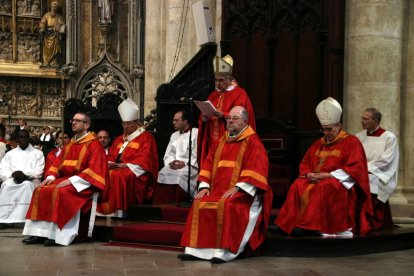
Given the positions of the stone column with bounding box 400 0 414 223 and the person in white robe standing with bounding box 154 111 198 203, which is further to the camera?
the person in white robe standing with bounding box 154 111 198 203

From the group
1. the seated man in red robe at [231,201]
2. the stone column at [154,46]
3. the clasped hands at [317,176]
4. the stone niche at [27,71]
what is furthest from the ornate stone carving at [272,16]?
the stone niche at [27,71]

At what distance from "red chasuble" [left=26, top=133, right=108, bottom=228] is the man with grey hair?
11.5 ft

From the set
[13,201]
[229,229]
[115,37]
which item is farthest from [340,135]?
[115,37]

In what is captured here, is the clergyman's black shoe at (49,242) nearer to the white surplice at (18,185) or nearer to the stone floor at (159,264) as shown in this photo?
the stone floor at (159,264)

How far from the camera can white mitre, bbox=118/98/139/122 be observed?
37.6 feet

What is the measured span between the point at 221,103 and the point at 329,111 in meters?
1.63

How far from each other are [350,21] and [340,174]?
2.90 m

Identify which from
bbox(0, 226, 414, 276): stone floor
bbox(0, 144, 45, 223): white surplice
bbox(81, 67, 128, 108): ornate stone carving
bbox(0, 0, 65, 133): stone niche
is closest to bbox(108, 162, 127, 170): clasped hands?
bbox(0, 144, 45, 223): white surplice

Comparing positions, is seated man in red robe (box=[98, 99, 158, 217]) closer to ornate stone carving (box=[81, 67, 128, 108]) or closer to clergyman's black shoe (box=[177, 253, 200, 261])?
clergyman's black shoe (box=[177, 253, 200, 261])

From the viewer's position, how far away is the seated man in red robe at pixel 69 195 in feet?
30.9

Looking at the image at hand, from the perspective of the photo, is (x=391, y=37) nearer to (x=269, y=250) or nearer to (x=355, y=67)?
(x=355, y=67)

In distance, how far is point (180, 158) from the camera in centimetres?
1150

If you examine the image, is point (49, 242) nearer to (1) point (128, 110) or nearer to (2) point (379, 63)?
(1) point (128, 110)

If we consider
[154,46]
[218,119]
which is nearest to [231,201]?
[218,119]
